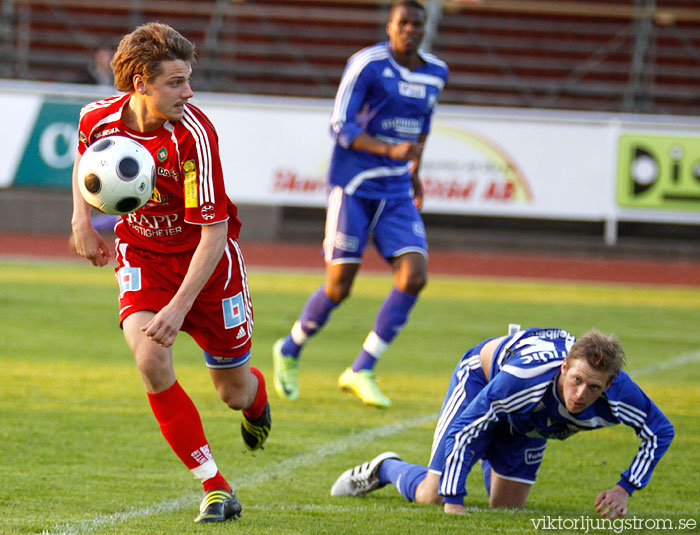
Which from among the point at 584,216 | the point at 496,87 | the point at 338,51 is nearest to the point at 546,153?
the point at 584,216

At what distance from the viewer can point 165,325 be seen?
3963 mm

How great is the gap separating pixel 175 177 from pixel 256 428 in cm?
147

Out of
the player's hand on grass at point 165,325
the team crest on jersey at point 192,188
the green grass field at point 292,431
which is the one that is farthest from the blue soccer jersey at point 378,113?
the player's hand on grass at point 165,325

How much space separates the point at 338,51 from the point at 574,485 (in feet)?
53.1

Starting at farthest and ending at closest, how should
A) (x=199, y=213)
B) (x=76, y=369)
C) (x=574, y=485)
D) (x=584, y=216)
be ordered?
(x=584, y=216), (x=76, y=369), (x=574, y=485), (x=199, y=213)

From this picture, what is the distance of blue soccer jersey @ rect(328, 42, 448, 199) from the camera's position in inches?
278

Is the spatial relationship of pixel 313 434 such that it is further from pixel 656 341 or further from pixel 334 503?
pixel 656 341

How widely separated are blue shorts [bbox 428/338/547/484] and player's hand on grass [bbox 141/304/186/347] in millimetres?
1302

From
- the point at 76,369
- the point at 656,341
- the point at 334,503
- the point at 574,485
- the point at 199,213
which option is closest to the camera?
the point at 199,213

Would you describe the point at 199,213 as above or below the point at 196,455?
above

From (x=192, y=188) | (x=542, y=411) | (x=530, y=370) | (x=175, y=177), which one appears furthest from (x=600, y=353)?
(x=175, y=177)

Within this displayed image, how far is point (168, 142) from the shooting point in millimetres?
4191

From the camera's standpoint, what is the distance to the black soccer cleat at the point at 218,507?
416 cm

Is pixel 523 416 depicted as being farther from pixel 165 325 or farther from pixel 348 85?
pixel 348 85
